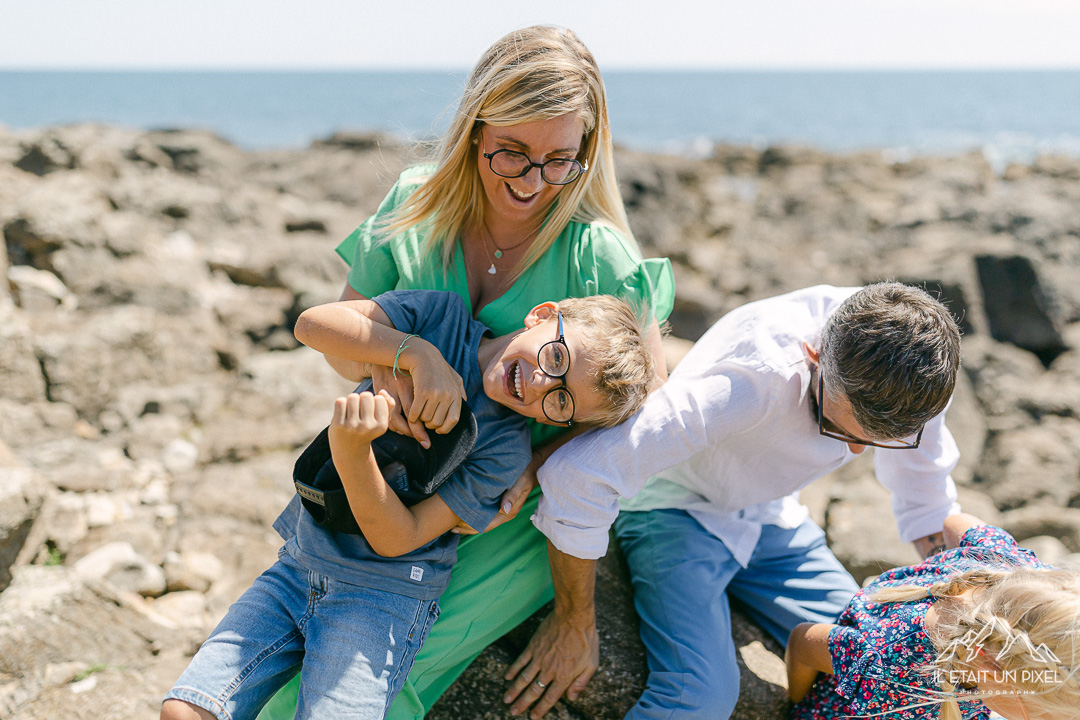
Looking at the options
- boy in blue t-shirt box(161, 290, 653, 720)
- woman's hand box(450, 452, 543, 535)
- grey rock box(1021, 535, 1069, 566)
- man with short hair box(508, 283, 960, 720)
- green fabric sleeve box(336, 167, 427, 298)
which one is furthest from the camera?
grey rock box(1021, 535, 1069, 566)

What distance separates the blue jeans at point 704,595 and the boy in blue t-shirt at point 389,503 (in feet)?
2.11

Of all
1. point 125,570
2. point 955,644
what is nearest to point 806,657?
point 955,644

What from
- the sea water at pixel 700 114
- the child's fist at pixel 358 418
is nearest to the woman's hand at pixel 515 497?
the child's fist at pixel 358 418

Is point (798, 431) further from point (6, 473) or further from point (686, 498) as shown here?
point (6, 473)

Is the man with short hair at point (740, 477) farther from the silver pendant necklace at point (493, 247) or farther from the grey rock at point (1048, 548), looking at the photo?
the grey rock at point (1048, 548)

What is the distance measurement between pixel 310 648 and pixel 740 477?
1464 millimetres

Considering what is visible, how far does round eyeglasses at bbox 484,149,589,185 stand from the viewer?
93.3 inches

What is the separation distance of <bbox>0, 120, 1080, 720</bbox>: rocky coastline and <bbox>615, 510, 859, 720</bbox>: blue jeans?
12 centimetres

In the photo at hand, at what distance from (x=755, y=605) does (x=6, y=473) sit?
302 centimetres

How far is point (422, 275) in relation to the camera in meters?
2.65

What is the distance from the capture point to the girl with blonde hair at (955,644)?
68.4 inches

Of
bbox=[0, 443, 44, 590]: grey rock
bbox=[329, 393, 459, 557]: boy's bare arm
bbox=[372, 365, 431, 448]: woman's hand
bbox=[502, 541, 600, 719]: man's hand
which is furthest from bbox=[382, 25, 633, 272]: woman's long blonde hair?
bbox=[0, 443, 44, 590]: grey rock

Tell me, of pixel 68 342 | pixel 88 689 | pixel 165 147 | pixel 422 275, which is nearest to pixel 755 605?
pixel 422 275

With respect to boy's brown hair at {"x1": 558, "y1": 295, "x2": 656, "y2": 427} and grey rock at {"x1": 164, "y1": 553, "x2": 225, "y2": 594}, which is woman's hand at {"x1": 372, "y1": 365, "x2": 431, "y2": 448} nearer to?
boy's brown hair at {"x1": 558, "y1": 295, "x2": 656, "y2": 427}
